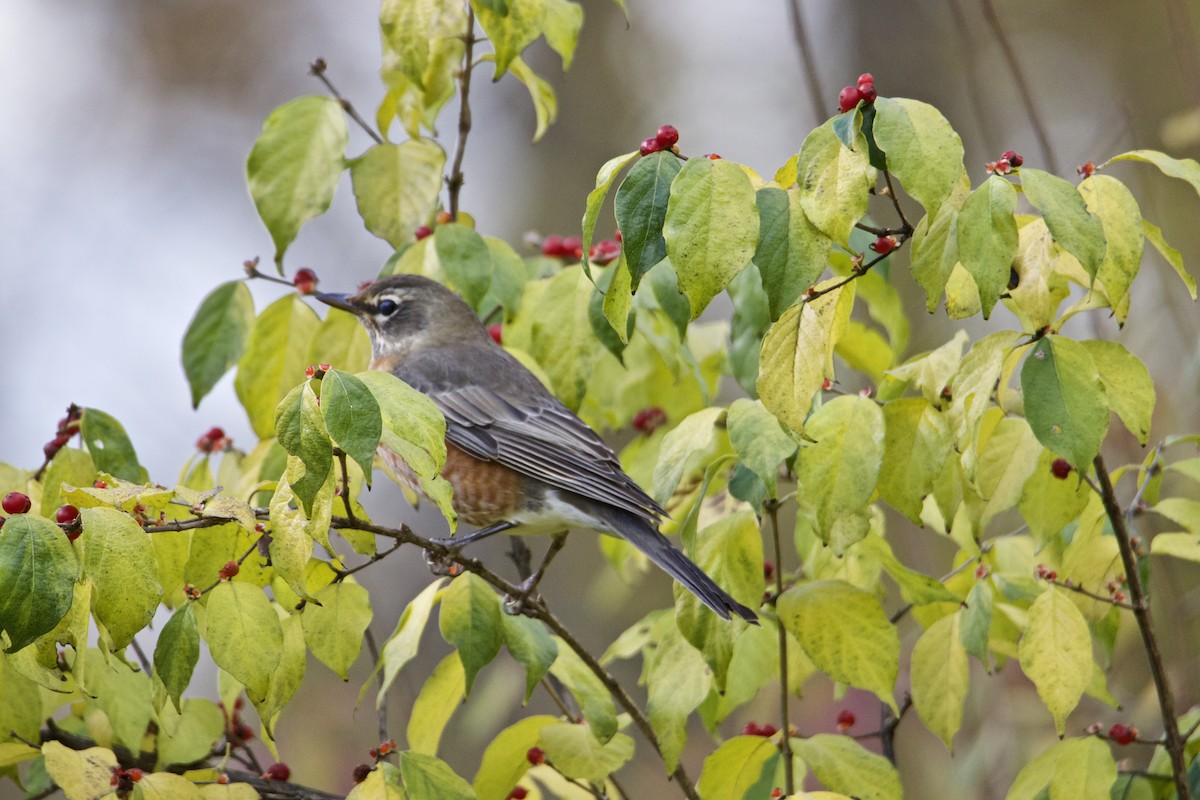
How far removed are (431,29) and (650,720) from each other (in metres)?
1.41

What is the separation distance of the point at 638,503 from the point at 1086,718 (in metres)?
2.67

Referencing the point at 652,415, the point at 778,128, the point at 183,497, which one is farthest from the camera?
the point at 778,128

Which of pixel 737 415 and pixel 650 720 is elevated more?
pixel 737 415

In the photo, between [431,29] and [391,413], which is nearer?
[391,413]

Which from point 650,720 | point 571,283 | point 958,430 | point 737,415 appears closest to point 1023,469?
point 958,430

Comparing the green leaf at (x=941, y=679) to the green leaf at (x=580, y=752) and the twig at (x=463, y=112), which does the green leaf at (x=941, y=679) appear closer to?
the green leaf at (x=580, y=752)

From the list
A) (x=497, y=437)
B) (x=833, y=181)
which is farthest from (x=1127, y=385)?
(x=497, y=437)

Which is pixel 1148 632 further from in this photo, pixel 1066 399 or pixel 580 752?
pixel 580 752

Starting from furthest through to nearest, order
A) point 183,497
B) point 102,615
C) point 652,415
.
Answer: point 652,415, point 183,497, point 102,615

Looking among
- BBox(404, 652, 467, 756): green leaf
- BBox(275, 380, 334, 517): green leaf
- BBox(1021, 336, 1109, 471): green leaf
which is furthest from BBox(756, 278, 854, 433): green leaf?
BBox(404, 652, 467, 756): green leaf

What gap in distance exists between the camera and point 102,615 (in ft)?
4.92

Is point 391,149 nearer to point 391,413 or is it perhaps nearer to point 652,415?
point 652,415

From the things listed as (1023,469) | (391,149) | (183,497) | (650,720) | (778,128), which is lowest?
(650,720)

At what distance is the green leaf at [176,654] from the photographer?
1.63 m
